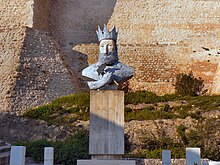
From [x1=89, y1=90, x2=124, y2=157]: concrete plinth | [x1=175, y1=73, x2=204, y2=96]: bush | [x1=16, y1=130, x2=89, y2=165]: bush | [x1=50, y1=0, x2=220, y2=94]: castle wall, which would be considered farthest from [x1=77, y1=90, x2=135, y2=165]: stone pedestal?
[x1=50, y1=0, x2=220, y2=94]: castle wall

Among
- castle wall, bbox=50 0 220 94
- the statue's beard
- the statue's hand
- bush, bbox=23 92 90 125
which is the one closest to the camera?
the statue's hand

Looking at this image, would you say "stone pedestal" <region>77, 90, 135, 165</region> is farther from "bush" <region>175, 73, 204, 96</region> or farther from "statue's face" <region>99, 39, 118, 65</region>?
"bush" <region>175, 73, 204, 96</region>

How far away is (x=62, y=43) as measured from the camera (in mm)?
23125

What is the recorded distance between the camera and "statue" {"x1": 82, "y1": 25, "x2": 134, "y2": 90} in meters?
6.84

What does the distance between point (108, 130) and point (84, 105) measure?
9.22 m

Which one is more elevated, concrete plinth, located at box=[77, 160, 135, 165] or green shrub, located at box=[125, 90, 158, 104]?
green shrub, located at box=[125, 90, 158, 104]

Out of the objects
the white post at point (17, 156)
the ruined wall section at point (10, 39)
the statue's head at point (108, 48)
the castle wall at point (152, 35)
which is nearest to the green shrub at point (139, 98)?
the castle wall at point (152, 35)

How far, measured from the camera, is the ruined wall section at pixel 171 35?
71.5 feet

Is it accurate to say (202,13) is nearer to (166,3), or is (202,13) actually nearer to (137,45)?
(166,3)

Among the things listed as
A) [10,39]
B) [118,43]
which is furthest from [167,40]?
[10,39]

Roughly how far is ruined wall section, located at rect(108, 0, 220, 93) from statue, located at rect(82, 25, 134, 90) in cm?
1453

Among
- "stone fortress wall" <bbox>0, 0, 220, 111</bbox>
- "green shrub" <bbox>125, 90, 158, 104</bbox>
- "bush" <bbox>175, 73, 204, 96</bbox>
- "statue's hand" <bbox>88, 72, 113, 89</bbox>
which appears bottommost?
"statue's hand" <bbox>88, 72, 113, 89</bbox>

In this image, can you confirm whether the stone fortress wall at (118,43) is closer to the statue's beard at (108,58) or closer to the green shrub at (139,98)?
the green shrub at (139,98)

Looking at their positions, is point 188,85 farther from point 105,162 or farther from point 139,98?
point 105,162
